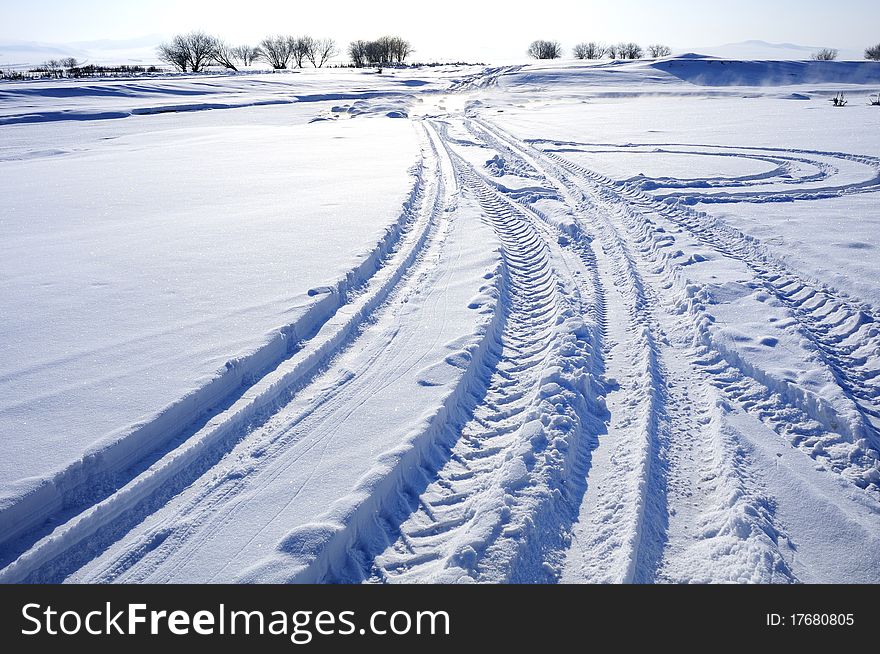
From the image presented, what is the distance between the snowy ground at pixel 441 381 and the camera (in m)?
2.73

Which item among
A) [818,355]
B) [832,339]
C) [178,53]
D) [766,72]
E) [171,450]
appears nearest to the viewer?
[171,450]

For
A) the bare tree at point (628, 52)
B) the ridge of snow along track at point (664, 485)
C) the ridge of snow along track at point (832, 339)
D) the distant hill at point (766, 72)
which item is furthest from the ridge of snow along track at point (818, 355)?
the bare tree at point (628, 52)

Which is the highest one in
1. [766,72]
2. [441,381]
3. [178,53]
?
[178,53]

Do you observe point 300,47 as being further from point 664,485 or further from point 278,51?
point 664,485

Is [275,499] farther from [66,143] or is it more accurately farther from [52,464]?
[66,143]

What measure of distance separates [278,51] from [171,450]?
77692 mm

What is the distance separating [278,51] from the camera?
2731 inches

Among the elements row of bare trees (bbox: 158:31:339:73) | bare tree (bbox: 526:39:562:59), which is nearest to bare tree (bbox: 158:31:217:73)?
row of bare trees (bbox: 158:31:339:73)

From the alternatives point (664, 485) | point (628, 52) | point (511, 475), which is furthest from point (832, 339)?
point (628, 52)

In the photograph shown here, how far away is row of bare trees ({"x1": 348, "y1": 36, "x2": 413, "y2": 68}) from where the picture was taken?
2571 inches

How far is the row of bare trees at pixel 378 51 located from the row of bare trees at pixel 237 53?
6.65 m

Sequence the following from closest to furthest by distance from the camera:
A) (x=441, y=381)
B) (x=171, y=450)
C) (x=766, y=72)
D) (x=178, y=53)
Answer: (x=171, y=450), (x=441, y=381), (x=766, y=72), (x=178, y=53)

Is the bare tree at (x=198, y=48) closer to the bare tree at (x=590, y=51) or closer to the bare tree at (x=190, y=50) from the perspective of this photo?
the bare tree at (x=190, y=50)

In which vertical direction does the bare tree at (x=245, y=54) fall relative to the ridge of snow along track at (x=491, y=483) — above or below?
above
